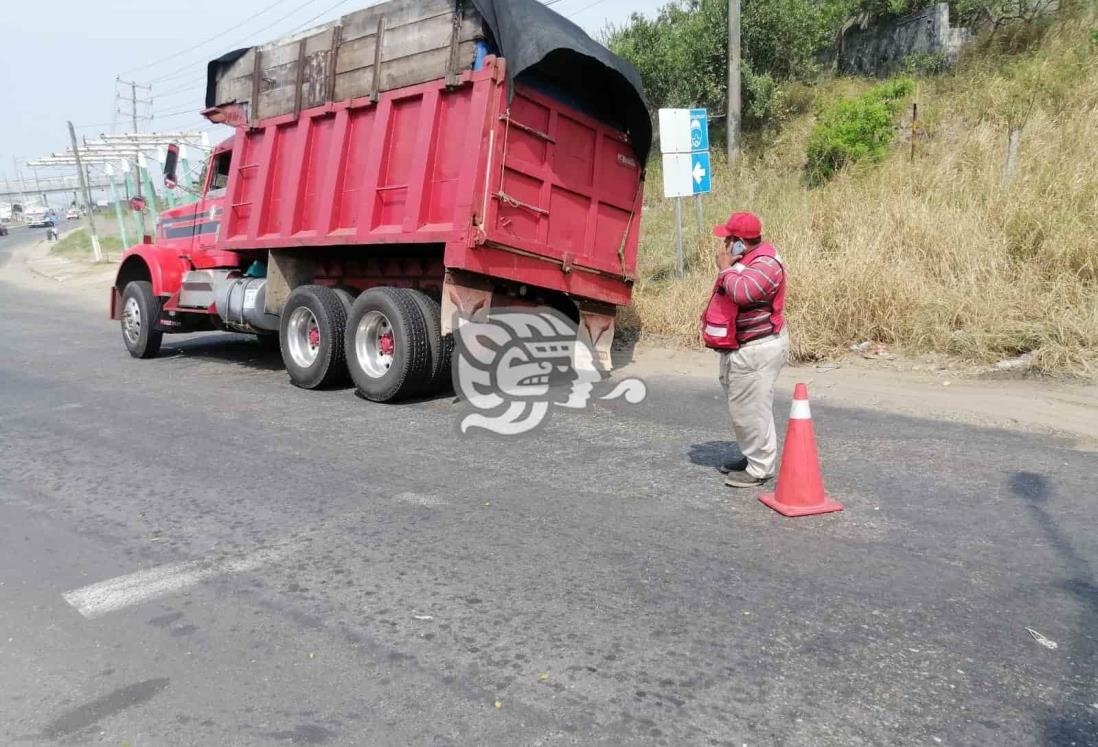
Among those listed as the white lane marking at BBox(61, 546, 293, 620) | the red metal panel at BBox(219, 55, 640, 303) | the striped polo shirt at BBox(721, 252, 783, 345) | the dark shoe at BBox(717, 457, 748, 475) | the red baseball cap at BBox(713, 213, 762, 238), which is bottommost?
the white lane marking at BBox(61, 546, 293, 620)

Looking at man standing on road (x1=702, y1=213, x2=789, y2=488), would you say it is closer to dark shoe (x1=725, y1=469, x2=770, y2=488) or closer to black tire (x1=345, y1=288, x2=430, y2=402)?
dark shoe (x1=725, y1=469, x2=770, y2=488)

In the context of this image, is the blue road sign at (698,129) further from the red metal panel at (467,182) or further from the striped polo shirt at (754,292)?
the striped polo shirt at (754,292)

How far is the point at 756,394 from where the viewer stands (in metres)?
4.41

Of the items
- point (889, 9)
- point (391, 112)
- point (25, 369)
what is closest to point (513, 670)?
point (391, 112)

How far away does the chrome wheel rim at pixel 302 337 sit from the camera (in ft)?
26.0

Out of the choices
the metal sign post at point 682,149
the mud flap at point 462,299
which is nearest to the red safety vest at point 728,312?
the mud flap at point 462,299

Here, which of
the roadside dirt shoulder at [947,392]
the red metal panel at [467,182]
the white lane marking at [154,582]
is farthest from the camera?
the red metal panel at [467,182]

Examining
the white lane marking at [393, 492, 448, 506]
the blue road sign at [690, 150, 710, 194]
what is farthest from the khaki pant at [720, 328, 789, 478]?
the blue road sign at [690, 150, 710, 194]

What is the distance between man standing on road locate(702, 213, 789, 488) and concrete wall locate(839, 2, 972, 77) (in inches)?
543

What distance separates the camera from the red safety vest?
4.35 m

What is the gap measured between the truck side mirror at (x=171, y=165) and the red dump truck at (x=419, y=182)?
115 cm

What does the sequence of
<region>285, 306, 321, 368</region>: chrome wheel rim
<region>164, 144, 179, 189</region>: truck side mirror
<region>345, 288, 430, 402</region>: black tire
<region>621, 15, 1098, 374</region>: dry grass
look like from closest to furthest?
<region>345, 288, 430, 402</region>: black tire, <region>621, 15, 1098, 374</region>: dry grass, <region>285, 306, 321, 368</region>: chrome wheel rim, <region>164, 144, 179, 189</region>: truck side mirror

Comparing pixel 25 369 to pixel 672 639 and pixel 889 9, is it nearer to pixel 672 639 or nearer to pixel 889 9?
pixel 672 639

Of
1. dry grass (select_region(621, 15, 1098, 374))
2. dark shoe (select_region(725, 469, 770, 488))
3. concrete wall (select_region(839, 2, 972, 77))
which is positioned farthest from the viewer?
concrete wall (select_region(839, 2, 972, 77))
